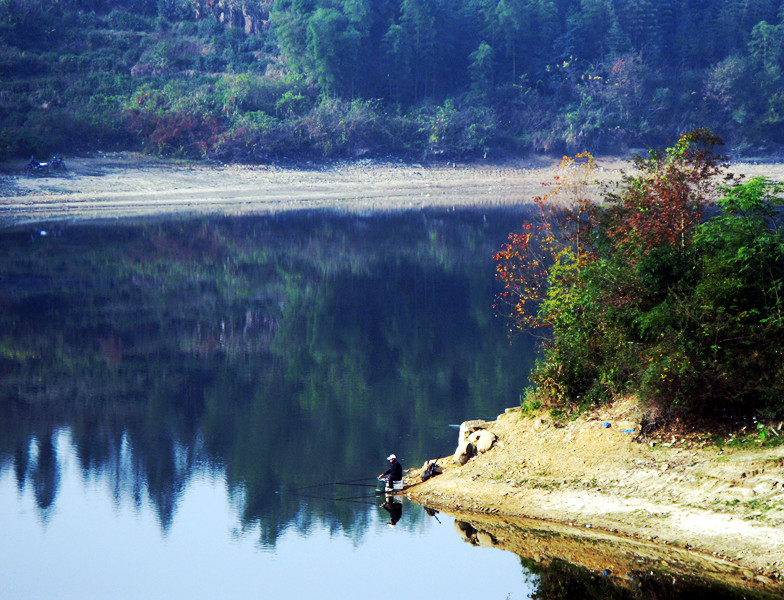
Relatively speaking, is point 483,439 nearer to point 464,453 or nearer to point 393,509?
point 464,453

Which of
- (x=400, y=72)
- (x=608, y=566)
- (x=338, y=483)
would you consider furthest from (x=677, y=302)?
(x=400, y=72)

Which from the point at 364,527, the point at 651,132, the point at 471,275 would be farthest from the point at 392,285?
the point at 651,132

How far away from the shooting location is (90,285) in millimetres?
33938

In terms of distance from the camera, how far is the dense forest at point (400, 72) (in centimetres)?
6775

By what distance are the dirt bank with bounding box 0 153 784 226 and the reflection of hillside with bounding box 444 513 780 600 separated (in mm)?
40390

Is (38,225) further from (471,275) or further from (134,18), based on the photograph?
(134,18)

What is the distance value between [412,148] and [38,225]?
32.8 metres

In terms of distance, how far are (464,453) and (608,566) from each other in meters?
3.75

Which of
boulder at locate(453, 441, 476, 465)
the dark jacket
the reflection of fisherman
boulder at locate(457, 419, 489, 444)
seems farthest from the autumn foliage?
the reflection of fisherman

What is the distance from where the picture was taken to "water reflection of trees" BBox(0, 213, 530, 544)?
52.9ft

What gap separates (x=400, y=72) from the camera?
7806cm

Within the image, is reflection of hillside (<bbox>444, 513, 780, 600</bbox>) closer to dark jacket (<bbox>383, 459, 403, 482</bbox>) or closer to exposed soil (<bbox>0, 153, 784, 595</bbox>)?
exposed soil (<bbox>0, 153, 784, 595</bbox>)

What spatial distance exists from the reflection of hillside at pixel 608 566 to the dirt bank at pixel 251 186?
40.4 meters

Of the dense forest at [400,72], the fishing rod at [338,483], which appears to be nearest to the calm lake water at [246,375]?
the fishing rod at [338,483]
